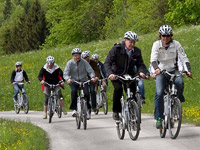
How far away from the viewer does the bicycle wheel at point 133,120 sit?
9031mm

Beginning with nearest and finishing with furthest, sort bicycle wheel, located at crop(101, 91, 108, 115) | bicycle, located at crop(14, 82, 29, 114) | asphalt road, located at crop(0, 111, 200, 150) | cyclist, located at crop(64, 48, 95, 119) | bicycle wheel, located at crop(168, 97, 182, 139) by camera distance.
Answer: asphalt road, located at crop(0, 111, 200, 150)
bicycle wheel, located at crop(168, 97, 182, 139)
cyclist, located at crop(64, 48, 95, 119)
bicycle wheel, located at crop(101, 91, 108, 115)
bicycle, located at crop(14, 82, 29, 114)

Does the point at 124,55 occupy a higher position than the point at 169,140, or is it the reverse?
the point at 124,55

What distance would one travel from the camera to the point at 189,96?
61.8ft

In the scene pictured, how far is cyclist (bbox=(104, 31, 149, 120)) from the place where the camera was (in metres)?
9.48

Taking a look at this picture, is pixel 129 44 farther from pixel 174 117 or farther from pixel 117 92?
pixel 174 117

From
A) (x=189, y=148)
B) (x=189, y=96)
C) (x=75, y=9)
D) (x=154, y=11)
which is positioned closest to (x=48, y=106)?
(x=189, y=96)

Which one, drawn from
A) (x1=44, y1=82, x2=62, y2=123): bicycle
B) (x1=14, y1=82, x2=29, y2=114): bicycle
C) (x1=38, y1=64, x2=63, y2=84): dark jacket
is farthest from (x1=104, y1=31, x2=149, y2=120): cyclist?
(x1=14, y1=82, x2=29, y2=114): bicycle

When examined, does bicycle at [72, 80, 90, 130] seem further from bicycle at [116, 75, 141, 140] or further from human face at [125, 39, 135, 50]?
human face at [125, 39, 135, 50]

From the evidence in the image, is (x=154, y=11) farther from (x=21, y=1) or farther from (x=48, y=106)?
(x=21, y=1)

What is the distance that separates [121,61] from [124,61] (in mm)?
57

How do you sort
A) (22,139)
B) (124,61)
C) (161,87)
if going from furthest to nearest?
(22,139), (124,61), (161,87)

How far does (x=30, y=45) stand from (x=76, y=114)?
233 feet

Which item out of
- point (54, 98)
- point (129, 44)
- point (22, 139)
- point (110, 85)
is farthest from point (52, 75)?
point (110, 85)

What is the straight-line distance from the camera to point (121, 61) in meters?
9.60
